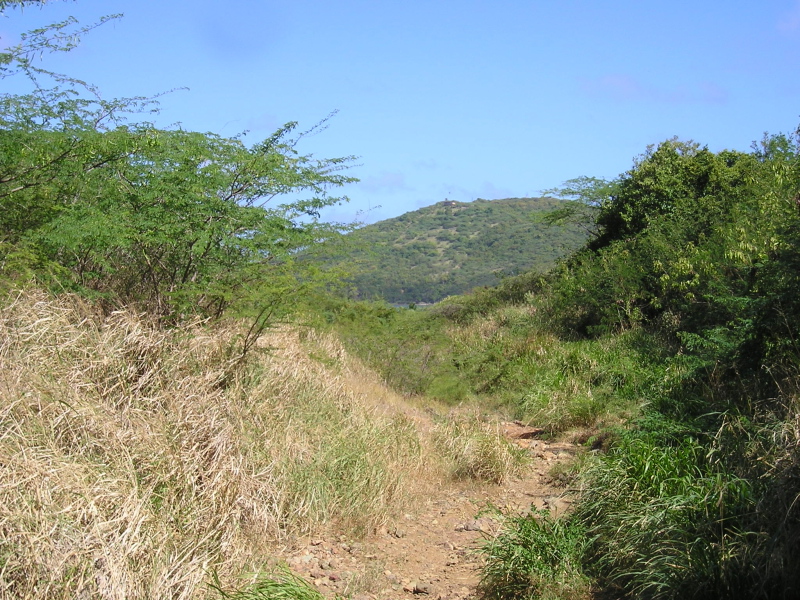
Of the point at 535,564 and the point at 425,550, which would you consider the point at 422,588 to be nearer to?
the point at 425,550

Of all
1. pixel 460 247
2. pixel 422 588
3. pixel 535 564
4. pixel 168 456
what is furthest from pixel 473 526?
pixel 460 247

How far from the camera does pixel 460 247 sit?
5922 cm

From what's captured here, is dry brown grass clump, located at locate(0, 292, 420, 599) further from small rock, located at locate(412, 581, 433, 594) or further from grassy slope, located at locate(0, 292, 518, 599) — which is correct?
small rock, located at locate(412, 581, 433, 594)

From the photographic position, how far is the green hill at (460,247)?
4641cm

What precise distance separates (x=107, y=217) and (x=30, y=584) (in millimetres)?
4300

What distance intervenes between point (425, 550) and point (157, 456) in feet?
8.00

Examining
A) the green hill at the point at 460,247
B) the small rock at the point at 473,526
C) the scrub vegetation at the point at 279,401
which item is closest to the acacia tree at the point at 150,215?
the scrub vegetation at the point at 279,401

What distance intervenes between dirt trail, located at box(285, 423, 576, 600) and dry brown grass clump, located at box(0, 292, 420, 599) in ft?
0.84

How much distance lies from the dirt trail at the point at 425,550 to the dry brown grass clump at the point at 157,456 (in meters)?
0.25

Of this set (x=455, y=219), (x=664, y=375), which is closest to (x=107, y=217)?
(x=664, y=375)

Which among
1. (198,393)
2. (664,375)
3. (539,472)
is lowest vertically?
(539,472)

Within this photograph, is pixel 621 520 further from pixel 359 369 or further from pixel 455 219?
pixel 455 219

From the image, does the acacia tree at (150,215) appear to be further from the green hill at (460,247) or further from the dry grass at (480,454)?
the green hill at (460,247)

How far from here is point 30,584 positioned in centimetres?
428
